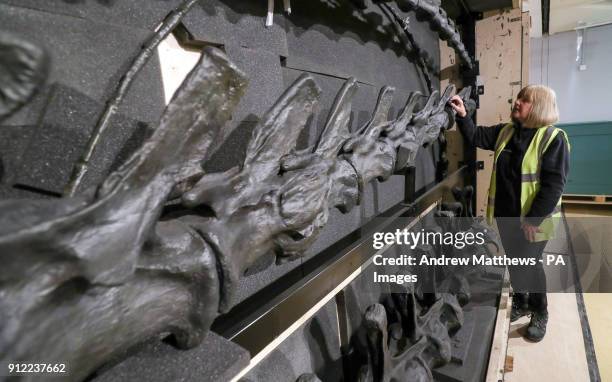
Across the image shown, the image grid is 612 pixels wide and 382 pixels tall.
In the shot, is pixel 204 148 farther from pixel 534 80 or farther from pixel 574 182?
pixel 534 80

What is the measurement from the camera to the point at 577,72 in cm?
421

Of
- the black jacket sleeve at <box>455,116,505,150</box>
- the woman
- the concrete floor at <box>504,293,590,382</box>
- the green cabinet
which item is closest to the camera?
the concrete floor at <box>504,293,590,382</box>

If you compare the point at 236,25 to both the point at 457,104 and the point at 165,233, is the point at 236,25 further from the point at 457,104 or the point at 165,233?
the point at 457,104

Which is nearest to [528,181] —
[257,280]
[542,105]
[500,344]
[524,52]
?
[542,105]

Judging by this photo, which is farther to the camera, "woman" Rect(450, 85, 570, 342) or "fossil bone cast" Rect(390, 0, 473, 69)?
"woman" Rect(450, 85, 570, 342)

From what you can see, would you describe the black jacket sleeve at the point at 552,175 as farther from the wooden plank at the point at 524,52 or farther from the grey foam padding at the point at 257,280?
the grey foam padding at the point at 257,280

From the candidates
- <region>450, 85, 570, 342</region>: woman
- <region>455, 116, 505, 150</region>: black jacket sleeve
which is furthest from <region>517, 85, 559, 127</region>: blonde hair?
<region>455, 116, 505, 150</region>: black jacket sleeve

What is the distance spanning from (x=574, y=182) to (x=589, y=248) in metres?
1.84

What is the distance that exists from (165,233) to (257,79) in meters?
0.41

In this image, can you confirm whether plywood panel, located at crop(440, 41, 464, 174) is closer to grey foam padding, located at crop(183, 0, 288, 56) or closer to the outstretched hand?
the outstretched hand

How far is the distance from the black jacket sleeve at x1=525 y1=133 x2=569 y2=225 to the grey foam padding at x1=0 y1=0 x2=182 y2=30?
1538 mm

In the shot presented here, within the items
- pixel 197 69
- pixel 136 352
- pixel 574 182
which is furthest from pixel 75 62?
pixel 574 182

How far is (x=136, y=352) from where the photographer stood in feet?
1.26

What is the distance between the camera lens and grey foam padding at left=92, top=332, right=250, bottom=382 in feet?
1.16
